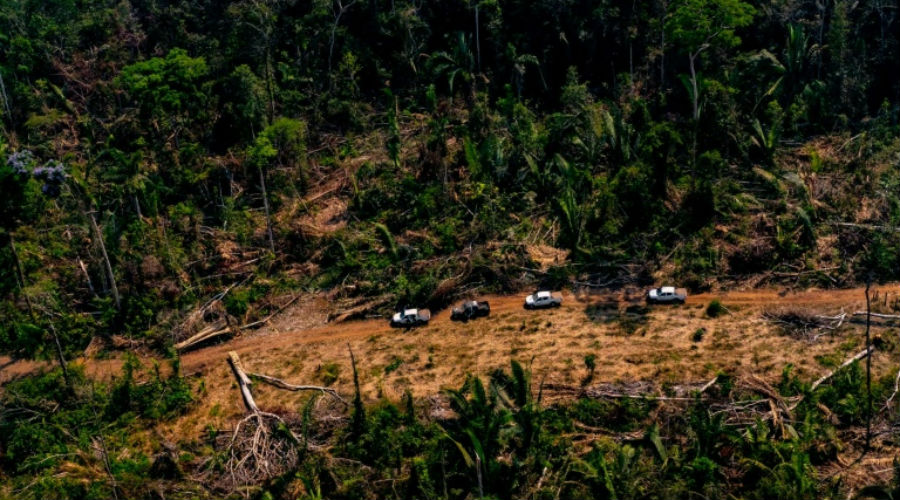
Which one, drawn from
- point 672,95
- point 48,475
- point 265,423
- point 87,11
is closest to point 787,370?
point 265,423

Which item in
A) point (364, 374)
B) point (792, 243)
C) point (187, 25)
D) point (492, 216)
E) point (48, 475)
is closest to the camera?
point (48, 475)

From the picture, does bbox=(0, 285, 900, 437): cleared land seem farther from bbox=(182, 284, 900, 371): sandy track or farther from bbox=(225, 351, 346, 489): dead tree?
bbox=(225, 351, 346, 489): dead tree

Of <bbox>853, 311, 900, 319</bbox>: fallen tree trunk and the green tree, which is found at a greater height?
the green tree

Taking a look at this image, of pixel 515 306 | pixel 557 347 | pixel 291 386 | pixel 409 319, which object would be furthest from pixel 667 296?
pixel 291 386

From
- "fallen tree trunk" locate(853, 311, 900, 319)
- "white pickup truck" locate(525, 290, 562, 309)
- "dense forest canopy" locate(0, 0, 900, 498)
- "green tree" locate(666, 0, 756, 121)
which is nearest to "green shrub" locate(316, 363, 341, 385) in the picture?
"dense forest canopy" locate(0, 0, 900, 498)

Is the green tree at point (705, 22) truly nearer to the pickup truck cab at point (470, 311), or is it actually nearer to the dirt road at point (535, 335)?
the dirt road at point (535, 335)

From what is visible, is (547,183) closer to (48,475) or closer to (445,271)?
(445,271)

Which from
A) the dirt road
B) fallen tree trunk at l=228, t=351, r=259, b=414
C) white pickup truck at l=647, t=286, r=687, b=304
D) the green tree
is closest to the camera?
fallen tree trunk at l=228, t=351, r=259, b=414
